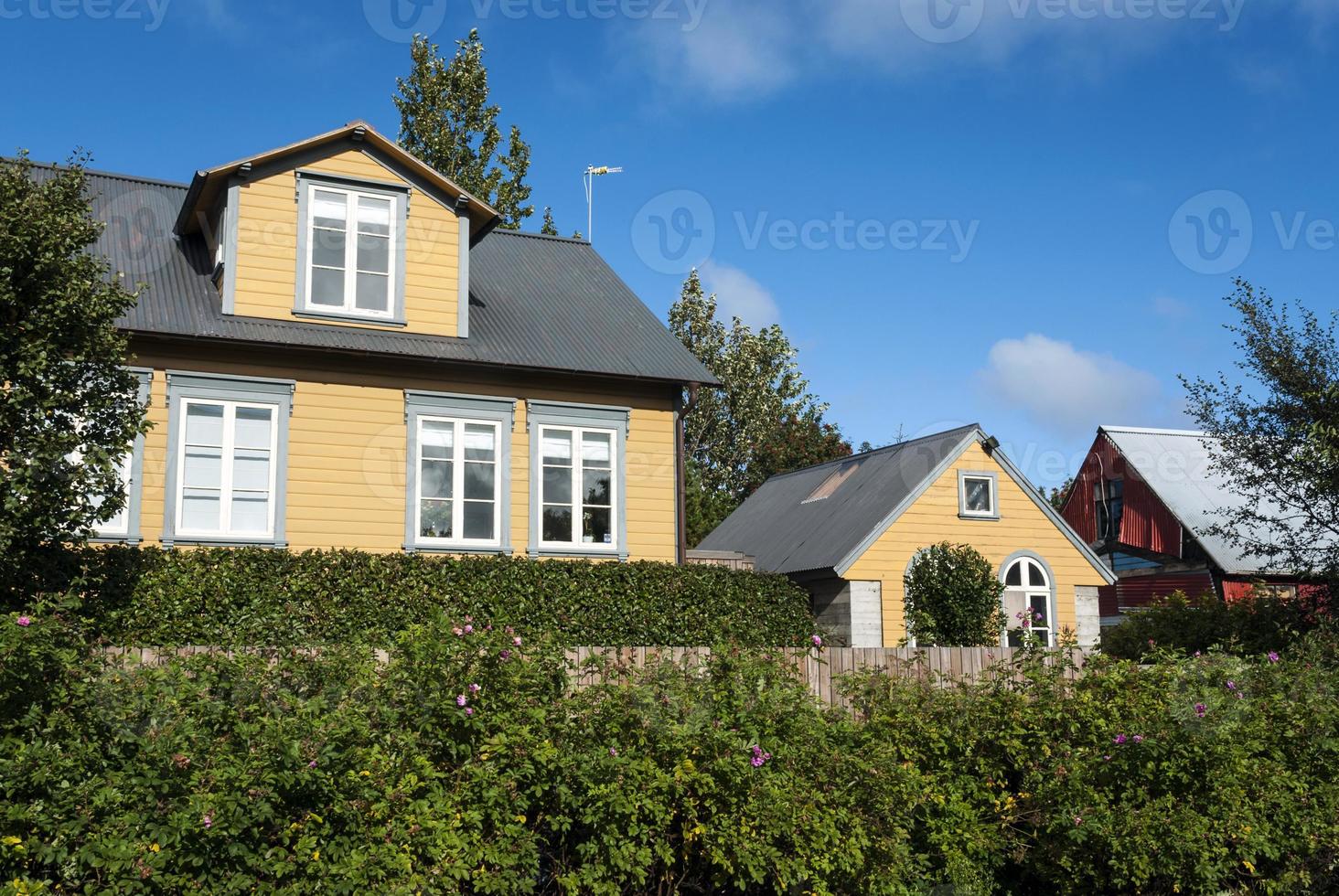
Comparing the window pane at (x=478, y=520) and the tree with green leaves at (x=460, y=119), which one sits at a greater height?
the tree with green leaves at (x=460, y=119)

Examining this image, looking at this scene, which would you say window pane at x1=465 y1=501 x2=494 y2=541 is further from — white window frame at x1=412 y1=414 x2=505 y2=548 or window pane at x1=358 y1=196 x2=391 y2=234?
window pane at x1=358 y1=196 x2=391 y2=234

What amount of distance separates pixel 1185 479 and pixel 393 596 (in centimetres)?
2877

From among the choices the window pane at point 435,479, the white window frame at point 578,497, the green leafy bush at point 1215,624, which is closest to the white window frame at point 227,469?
the window pane at point 435,479

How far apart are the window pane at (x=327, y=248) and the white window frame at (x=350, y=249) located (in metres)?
0.04

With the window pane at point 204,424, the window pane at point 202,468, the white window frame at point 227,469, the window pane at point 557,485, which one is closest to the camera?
the white window frame at point 227,469

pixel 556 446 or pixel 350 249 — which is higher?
pixel 350 249

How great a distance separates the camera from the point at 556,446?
Result: 61.9ft

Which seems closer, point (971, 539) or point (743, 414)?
point (971, 539)

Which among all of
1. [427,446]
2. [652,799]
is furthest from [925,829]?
[427,446]

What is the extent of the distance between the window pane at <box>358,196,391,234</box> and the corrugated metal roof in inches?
940

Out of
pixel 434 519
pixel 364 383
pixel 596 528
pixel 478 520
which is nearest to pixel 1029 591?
pixel 596 528

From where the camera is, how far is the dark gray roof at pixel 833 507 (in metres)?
24.9

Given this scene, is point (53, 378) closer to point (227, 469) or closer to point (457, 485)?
point (227, 469)

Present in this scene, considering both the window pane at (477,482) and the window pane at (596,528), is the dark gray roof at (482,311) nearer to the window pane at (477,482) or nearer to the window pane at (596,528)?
the window pane at (477,482)
